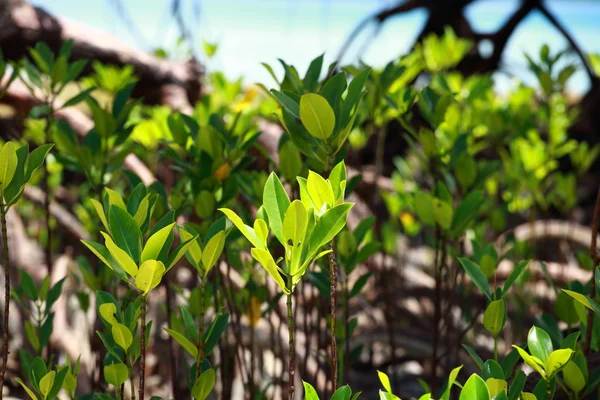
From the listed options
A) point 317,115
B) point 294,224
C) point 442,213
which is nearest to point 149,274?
point 294,224

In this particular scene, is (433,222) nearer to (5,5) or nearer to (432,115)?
(432,115)

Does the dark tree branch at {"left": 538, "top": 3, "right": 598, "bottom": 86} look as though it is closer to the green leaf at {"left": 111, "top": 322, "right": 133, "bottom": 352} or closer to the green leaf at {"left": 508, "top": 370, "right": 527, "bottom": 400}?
the green leaf at {"left": 508, "top": 370, "right": 527, "bottom": 400}

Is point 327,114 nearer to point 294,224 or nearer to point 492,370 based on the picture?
point 294,224

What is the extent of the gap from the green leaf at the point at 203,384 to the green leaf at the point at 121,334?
0.08 meters

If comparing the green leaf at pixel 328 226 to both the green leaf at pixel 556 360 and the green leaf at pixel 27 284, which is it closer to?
the green leaf at pixel 556 360

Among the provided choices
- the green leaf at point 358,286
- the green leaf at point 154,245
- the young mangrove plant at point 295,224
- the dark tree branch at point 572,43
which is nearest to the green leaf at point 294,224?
the young mangrove plant at point 295,224

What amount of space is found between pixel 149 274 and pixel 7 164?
0.19 meters

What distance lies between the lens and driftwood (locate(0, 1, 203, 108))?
1.99 meters

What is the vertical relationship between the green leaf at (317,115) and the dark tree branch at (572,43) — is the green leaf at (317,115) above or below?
below

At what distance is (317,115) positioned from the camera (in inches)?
25.8

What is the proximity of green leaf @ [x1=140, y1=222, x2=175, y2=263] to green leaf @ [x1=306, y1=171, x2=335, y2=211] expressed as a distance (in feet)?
0.43

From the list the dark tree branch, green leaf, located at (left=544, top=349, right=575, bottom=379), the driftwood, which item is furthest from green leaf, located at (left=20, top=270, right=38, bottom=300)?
the dark tree branch

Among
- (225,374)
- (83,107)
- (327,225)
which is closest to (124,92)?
(225,374)

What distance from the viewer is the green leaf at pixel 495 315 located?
2.22ft
